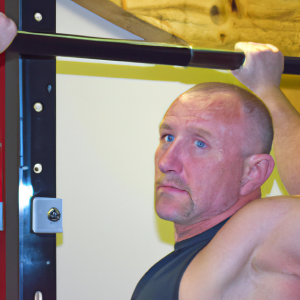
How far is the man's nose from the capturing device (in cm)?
72

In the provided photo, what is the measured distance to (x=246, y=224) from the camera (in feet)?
2.03

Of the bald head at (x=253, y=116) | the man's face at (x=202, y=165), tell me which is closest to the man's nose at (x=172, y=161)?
the man's face at (x=202, y=165)

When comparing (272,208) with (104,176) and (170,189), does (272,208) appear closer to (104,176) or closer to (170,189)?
(170,189)

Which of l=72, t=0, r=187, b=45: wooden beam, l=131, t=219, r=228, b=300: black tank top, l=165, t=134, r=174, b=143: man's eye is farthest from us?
l=72, t=0, r=187, b=45: wooden beam

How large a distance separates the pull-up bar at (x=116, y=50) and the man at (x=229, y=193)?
0.08 meters

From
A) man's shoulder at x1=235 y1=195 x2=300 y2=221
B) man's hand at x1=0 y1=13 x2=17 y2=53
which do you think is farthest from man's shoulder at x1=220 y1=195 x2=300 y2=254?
man's hand at x1=0 y1=13 x2=17 y2=53

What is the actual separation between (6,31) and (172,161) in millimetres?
308

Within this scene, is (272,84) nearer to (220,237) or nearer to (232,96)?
(232,96)

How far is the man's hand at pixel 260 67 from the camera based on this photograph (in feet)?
2.53

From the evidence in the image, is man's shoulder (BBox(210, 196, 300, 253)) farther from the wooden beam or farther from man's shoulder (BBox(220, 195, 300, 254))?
the wooden beam

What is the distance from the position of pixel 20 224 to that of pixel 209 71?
62 centimetres

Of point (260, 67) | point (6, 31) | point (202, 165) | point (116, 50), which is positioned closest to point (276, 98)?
point (260, 67)

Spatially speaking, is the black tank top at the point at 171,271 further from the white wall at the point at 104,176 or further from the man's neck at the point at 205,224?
the white wall at the point at 104,176

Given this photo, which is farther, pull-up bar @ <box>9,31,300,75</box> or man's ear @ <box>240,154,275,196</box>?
man's ear @ <box>240,154,275,196</box>
